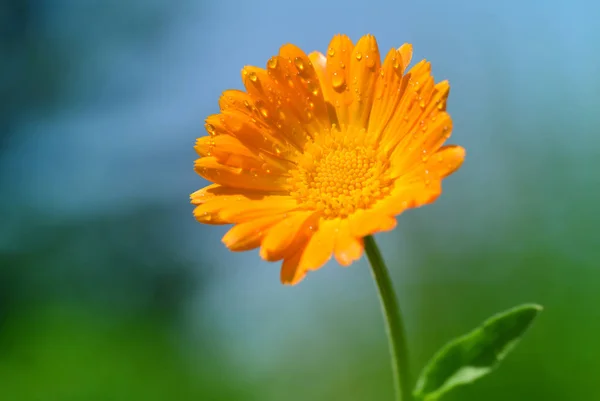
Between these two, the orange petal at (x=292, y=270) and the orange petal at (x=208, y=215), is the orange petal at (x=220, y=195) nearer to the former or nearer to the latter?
the orange petal at (x=208, y=215)

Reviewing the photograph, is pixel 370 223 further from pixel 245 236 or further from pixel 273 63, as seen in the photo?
pixel 273 63

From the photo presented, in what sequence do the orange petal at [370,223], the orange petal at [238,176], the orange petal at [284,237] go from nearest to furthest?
the orange petal at [370,223] → the orange petal at [284,237] → the orange petal at [238,176]

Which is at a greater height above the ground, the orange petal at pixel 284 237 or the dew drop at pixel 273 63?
the dew drop at pixel 273 63

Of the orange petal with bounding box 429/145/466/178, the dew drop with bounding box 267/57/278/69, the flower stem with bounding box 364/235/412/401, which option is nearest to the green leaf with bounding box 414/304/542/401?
the flower stem with bounding box 364/235/412/401

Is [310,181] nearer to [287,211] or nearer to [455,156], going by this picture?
[287,211]

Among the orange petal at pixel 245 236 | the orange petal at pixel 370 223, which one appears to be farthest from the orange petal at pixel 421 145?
the orange petal at pixel 245 236

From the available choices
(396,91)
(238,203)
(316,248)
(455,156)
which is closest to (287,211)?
(238,203)

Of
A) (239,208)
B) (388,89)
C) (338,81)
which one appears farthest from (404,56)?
(239,208)
